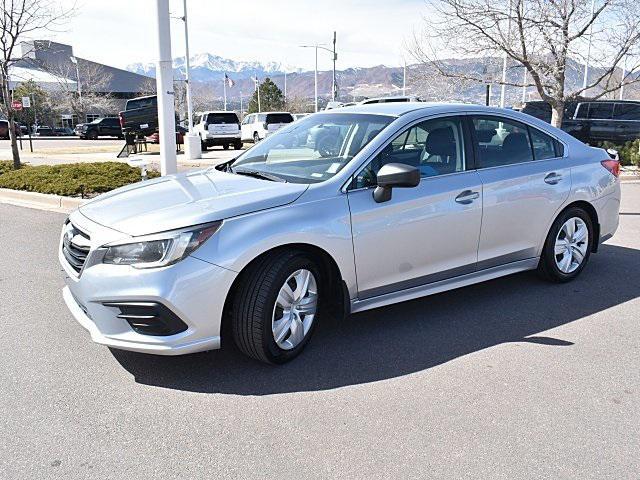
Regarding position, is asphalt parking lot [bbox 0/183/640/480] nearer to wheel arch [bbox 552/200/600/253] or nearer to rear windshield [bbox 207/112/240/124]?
wheel arch [bbox 552/200/600/253]

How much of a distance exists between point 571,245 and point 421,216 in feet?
6.59

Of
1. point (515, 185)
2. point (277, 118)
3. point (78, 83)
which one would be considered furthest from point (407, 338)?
point (78, 83)

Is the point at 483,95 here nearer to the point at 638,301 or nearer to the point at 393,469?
the point at 638,301

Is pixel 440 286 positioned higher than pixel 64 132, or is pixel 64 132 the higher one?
pixel 64 132

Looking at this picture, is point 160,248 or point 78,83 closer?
point 160,248

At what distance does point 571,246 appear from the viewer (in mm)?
5352

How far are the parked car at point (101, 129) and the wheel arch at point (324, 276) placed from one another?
42630mm

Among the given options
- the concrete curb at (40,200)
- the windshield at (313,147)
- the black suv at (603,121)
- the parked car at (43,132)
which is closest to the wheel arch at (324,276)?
the windshield at (313,147)

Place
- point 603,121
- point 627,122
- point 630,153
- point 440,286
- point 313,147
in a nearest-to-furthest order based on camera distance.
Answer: point 440,286, point 313,147, point 630,153, point 627,122, point 603,121

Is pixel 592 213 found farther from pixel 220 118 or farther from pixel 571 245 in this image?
pixel 220 118

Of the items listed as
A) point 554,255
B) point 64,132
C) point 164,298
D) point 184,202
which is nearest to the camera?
point 164,298

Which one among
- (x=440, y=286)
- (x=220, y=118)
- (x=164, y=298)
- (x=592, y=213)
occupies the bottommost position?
(x=440, y=286)

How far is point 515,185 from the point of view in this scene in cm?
474

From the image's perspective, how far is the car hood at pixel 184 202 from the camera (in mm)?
3404
